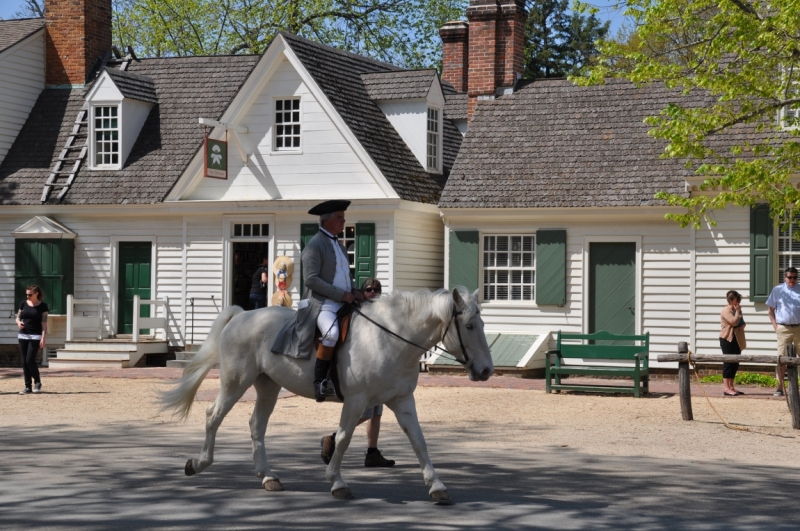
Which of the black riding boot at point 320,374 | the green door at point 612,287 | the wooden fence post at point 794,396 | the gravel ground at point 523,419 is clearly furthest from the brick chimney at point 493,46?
the black riding boot at point 320,374

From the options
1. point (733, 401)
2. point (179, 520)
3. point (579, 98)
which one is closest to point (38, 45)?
point (579, 98)

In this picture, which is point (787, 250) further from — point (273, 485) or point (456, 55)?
point (273, 485)

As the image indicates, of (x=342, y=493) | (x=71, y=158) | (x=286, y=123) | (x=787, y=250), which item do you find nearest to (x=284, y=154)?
(x=286, y=123)

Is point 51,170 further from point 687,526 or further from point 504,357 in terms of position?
point 687,526

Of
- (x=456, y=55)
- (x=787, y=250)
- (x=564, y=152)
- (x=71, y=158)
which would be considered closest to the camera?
(x=787, y=250)

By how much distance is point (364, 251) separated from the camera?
77.0ft

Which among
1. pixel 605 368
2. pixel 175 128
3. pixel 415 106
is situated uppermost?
pixel 415 106

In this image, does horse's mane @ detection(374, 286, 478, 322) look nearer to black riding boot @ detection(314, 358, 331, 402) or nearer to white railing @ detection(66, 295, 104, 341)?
black riding boot @ detection(314, 358, 331, 402)

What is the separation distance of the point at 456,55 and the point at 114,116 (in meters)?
9.03

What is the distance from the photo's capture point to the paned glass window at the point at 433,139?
25719 millimetres

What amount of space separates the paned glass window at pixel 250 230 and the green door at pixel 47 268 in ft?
12.5

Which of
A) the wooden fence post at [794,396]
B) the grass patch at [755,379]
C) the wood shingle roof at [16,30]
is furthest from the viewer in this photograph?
the wood shingle roof at [16,30]

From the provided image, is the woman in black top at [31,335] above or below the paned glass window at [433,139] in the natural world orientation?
below

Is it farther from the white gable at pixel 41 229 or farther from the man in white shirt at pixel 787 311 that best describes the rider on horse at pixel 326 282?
the white gable at pixel 41 229
